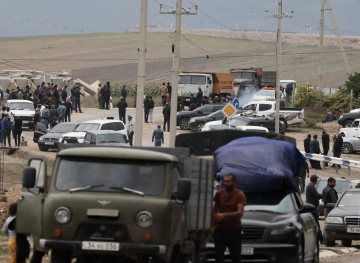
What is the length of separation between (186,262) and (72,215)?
195cm

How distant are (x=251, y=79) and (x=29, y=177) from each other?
6346 centimetres

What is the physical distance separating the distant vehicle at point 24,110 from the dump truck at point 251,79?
24566mm

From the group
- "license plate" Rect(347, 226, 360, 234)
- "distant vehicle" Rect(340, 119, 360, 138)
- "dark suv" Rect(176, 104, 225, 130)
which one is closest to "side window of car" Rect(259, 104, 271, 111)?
"dark suv" Rect(176, 104, 225, 130)

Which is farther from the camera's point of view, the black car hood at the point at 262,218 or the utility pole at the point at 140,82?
the utility pole at the point at 140,82

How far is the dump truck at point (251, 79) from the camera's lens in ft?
243

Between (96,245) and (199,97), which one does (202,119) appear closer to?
(199,97)

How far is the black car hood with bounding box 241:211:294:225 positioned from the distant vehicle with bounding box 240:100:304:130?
41.5 metres

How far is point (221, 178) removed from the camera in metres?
14.9

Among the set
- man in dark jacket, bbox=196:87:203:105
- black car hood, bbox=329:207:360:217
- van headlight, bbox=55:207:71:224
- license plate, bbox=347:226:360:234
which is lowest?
license plate, bbox=347:226:360:234

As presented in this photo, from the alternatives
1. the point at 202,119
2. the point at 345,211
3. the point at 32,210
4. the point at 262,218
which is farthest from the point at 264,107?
the point at 32,210

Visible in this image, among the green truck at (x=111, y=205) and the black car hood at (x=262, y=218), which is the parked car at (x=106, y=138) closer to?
the black car hood at (x=262, y=218)

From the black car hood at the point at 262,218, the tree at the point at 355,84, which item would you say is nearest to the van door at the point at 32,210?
the black car hood at the point at 262,218

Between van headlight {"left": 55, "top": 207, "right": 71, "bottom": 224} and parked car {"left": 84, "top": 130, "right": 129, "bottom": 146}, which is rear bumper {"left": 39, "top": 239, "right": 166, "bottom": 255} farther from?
parked car {"left": 84, "top": 130, "right": 129, "bottom": 146}

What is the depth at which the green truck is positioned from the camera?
1174cm
